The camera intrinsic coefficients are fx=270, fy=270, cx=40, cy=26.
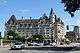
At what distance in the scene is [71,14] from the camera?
1731 inches

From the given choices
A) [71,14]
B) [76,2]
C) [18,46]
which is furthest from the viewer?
[18,46]

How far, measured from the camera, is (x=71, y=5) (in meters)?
41.8

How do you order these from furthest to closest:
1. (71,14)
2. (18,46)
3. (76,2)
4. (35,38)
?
(35,38) → (18,46) → (71,14) → (76,2)

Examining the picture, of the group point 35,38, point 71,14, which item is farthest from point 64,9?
point 35,38

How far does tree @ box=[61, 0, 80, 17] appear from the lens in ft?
134

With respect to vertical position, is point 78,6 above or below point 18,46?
above

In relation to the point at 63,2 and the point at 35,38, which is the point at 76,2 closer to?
the point at 63,2

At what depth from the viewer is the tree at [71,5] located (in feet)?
134

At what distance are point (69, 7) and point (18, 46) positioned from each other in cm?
1615

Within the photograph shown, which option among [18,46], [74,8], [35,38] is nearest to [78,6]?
[74,8]

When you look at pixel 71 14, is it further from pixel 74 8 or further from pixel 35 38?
pixel 35 38

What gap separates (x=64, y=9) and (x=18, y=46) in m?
14.5

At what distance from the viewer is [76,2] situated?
133ft

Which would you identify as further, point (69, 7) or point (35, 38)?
point (35, 38)
